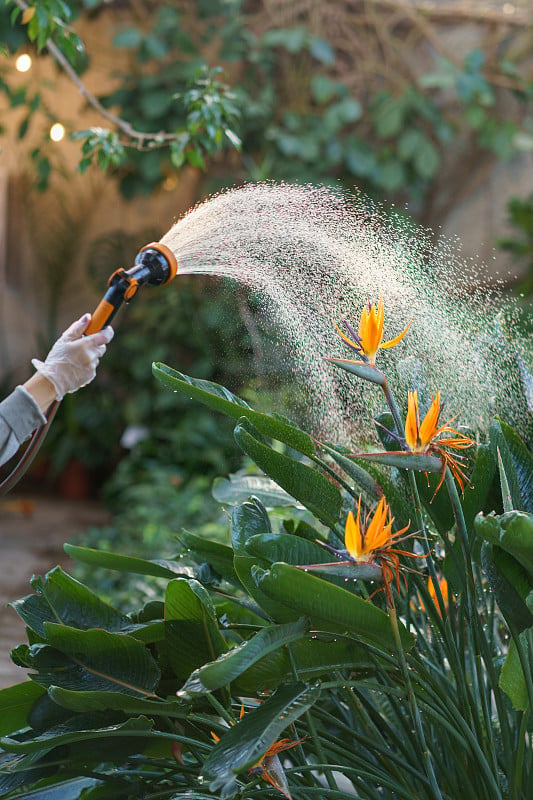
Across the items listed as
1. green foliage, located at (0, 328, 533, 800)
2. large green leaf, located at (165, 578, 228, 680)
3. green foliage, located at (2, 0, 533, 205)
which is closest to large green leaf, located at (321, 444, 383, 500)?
green foliage, located at (0, 328, 533, 800)

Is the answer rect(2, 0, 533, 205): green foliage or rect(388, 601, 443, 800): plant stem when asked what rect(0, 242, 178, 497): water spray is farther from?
rect(2, 0, 533, 205): green foliage

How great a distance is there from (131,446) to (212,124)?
273cm

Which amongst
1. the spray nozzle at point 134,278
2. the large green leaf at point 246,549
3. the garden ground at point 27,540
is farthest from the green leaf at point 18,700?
the garden ground at point 27,540

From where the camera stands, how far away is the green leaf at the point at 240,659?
2.62 feet

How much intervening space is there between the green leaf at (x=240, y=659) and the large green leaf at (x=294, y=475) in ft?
0.69

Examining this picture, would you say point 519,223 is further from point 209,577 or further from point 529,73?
point 209,577

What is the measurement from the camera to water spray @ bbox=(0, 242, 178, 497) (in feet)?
4.10

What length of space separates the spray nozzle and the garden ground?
1484mm

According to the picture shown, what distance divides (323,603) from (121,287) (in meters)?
0.60

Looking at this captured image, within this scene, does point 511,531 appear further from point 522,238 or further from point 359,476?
point 522,238

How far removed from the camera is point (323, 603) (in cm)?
85

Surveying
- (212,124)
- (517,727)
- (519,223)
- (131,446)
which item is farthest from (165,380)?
(519,223)

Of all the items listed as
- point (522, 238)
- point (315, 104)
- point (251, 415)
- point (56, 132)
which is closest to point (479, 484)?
point (251, 415)

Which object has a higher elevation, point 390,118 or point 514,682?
point 390,118
